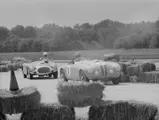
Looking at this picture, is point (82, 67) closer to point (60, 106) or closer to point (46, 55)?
point (46, 55)

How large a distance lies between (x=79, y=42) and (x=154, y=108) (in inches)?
1957

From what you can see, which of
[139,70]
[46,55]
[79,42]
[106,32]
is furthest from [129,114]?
[106,32]

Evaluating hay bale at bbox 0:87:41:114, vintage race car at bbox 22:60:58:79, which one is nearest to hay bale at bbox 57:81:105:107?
hay bale at bbox 0:87:41:114

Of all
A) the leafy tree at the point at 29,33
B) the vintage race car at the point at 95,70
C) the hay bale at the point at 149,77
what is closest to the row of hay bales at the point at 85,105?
the vintage race car at the point at 95,70

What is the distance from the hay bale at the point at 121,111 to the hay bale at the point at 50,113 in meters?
0.48

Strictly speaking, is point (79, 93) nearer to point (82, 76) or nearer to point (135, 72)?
point (82, 76)

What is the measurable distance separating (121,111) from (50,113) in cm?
130

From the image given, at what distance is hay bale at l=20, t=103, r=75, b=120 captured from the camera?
720 centimetres

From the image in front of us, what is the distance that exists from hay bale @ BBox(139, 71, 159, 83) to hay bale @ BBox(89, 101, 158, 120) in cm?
1052

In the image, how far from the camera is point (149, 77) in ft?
59.5

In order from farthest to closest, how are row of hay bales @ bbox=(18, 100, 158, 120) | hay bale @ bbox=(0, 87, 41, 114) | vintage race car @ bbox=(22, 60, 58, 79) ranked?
1. vintage race car @ bbox=(22, 60, 58, 79)
2. row of hay bales @ bbox=(18, 100, 158, 120)
3. hay bale @ bbox=(0, 87, 41, 114)

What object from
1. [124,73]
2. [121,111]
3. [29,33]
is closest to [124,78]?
[124,73]

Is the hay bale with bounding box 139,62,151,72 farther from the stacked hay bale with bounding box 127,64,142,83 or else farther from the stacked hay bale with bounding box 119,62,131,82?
the stacked hay bale with bounding box 119,62,131,82

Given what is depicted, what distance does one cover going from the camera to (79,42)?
186 ft
